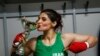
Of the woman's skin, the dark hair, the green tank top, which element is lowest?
the green tank top

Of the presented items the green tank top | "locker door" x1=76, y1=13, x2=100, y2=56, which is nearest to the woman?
the green tank top

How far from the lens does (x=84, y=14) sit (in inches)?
76.1

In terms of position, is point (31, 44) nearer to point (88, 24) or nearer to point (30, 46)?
point (30, 46)

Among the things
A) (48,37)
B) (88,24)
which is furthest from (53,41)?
(88,24)

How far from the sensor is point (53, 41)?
1.56 metres

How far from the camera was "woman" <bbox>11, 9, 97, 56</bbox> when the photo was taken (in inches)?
59.4

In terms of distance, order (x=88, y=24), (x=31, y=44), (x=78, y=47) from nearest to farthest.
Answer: (x=78, y=47), (x=31, y=44), (x=88, y=24)

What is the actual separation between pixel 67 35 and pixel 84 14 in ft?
1.32

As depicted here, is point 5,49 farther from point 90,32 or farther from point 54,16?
point 90,32

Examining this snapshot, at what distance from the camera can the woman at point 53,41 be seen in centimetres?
151

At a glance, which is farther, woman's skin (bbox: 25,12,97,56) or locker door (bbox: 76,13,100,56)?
locker door (bbox: 76,13,100,56)

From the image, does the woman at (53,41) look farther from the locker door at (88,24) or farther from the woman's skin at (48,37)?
the locker door at (88,24)

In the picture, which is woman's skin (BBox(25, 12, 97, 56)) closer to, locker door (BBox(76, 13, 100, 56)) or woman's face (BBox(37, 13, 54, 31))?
woman's face (BBox(37, 13, 54, 31))

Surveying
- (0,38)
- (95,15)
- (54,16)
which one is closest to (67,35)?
(54,16)
